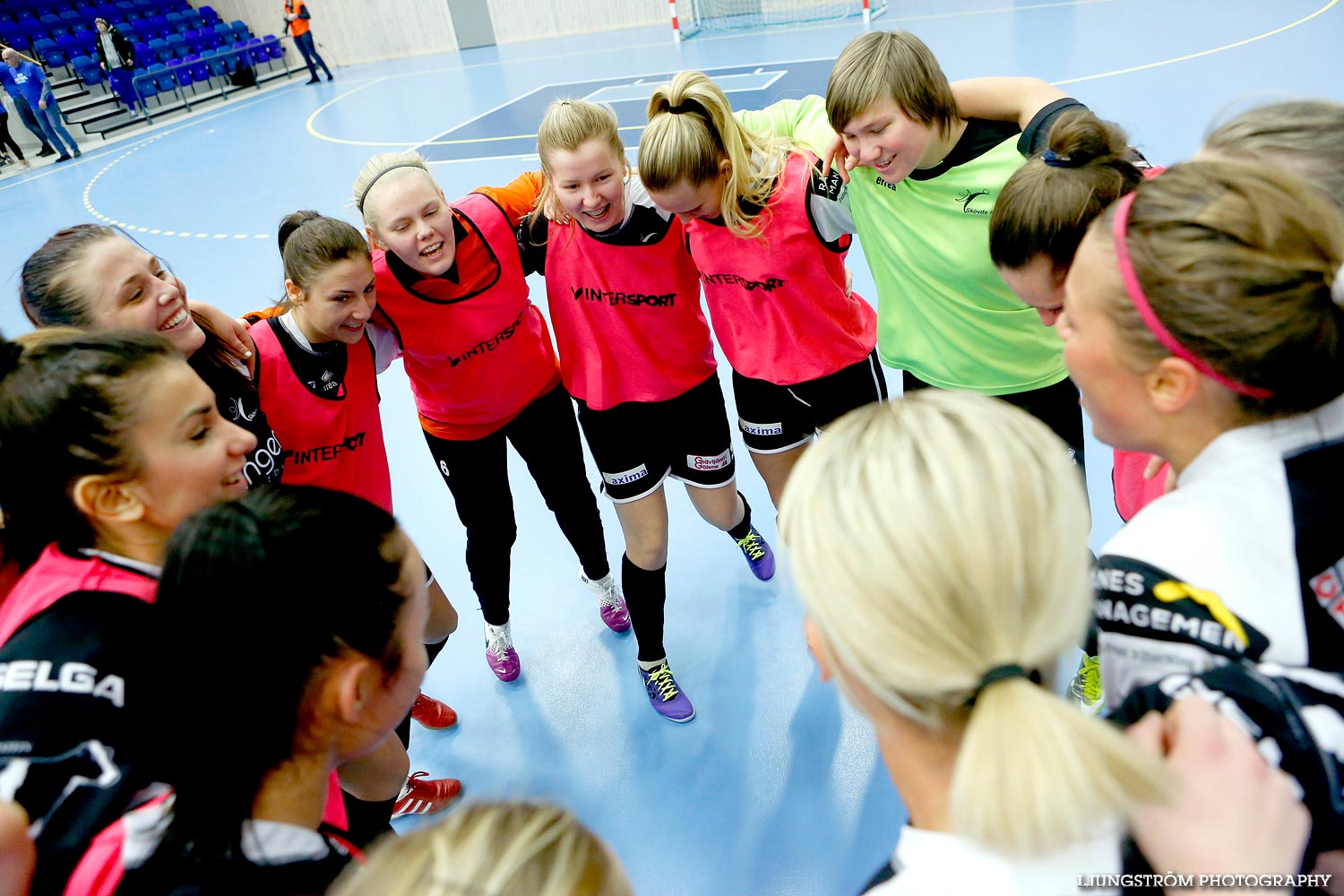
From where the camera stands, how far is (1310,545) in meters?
1.09

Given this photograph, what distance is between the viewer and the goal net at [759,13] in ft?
49.1

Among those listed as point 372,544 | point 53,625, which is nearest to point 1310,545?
point 372,544

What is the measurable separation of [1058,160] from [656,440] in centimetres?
149

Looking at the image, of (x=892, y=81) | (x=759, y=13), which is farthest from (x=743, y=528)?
(x=759, y=13)

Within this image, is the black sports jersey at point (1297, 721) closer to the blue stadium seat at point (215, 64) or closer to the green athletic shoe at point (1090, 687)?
the green athletic shoe at point (1090, 687)

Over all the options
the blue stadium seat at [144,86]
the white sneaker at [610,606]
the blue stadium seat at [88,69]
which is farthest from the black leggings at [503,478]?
the blue stadium seat at [88,69]

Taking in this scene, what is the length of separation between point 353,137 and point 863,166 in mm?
11064

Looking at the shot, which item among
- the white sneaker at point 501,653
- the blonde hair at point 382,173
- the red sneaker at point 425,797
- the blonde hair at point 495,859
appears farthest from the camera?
the white sneaker at point 501,653

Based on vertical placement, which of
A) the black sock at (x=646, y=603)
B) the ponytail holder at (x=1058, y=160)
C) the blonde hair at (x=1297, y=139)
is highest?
the blonde hair at (x=1297, y=139)

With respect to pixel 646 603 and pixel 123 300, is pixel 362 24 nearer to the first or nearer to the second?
pixel 123 300

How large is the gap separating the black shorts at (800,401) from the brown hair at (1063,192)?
91 centimetres

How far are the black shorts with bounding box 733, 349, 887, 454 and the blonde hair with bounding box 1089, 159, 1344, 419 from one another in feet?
5.03

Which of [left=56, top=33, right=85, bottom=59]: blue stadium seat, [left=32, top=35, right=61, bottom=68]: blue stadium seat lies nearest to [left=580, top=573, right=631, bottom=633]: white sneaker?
[left=32, top=35, right=61, bottom=68]: blue stadium seat

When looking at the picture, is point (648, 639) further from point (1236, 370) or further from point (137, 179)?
point (137, 179)
